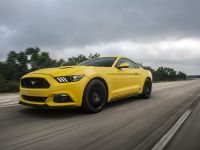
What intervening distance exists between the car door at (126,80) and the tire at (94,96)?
0.64m

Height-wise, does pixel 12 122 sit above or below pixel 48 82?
below

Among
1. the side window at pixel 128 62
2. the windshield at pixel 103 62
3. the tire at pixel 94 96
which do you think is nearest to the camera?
the tire at pixel 94 96

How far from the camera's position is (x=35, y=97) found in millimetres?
6566

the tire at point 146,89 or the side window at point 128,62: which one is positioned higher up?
the side window at point 128,62

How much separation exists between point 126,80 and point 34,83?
3.00 m

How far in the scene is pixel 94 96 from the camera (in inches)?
276

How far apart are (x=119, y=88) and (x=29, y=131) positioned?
3553 mm

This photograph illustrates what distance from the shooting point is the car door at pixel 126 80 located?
797cm

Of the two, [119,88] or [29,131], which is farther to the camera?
[119,88]

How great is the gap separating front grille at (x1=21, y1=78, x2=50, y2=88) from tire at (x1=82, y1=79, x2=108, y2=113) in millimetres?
927

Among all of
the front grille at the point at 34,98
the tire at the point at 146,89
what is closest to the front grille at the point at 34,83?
the front grille at the point at 34,98

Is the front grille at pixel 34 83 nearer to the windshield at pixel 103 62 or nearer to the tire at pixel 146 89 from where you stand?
the windshield at pixel 103 62

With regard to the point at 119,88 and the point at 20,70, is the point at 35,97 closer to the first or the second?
the point at 119,88

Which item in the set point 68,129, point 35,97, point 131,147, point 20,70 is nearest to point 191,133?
point 131,147
